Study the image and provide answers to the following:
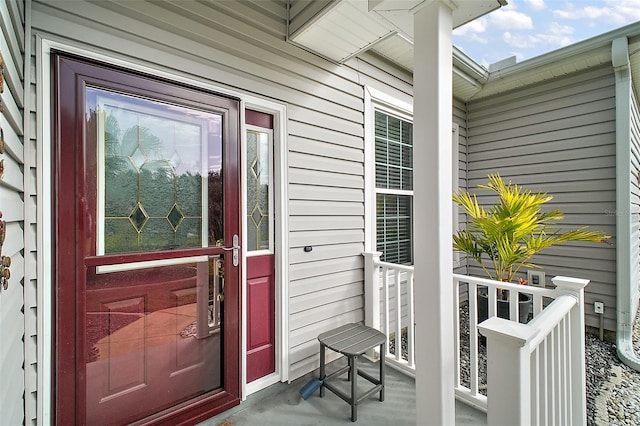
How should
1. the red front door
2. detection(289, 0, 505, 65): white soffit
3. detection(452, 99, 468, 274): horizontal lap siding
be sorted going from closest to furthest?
the red front door
detection(289, 0, 505, 65): white soffit
detection(452, 99, 468, 274): horizontal lap siding

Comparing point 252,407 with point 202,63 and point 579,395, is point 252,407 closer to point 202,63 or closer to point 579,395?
point 579,395

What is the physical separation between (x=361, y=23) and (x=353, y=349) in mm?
2303

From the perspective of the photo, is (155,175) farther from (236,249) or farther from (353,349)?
(353,349)

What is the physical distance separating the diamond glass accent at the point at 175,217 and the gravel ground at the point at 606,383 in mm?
2243

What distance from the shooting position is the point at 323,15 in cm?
201

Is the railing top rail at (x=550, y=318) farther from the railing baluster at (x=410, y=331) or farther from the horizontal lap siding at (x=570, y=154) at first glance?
the horizontal lap siding at (x=570, y=154)

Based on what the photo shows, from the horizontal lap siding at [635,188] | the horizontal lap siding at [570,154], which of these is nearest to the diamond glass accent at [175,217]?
the horizontal lap siding at [570,154]

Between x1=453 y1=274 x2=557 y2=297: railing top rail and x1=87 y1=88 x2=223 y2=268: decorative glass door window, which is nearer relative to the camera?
x1=87 y1=88 x2=223 y2=268: decorative glass door window

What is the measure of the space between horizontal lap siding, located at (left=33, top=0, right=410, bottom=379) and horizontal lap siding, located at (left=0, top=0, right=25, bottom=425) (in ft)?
1.30

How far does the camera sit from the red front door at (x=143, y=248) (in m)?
1.44

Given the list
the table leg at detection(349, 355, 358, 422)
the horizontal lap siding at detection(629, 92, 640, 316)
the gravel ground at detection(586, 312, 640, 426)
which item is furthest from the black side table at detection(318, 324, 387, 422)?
the horizontal lap siding at detection(629, 92, 640, 316)

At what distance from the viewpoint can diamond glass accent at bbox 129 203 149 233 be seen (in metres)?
1.64

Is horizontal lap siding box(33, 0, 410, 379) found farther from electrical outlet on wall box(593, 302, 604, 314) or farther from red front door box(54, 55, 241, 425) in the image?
electrical outlet on wall box(593, 302, 604, 314)

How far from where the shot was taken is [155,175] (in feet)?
5.63
